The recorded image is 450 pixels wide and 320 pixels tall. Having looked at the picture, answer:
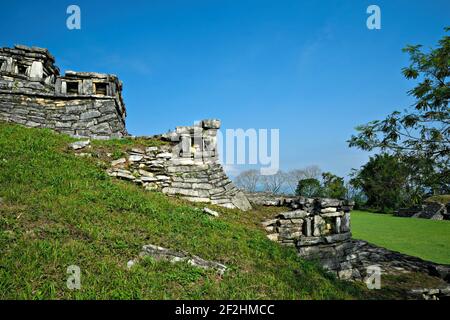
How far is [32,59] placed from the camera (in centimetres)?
1516

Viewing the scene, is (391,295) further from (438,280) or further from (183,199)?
(183,199)

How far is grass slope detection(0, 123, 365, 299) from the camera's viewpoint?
3.72 m

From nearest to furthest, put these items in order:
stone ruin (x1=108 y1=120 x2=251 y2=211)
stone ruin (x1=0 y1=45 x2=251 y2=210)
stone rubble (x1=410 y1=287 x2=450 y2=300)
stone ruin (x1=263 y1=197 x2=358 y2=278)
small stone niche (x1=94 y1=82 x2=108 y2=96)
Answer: stone rubble (x1=410 y1=287 x2=450 y2=300), stone ruin (x1=263 y1=197 x2=358 y2=278), stone ruin (x1=108 y1=120 x2=251 y2=211), stone ruin (x1=0 y1=45 x2=251 y2=210), small stone niche (x1=94 y1=82 x2=108 y2=96)

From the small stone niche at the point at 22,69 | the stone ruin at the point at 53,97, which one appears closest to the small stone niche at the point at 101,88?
the stone ruin at the point at 53,97

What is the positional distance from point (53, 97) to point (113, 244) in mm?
12671

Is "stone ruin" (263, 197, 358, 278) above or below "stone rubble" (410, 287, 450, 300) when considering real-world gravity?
above

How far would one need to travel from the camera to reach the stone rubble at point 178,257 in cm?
467

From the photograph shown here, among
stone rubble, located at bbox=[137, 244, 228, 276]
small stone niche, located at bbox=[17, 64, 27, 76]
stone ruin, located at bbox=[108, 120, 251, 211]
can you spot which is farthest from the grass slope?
small stone niche, located at bbox=[17, 64, 27, 76]

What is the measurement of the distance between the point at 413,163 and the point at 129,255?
7960 mm

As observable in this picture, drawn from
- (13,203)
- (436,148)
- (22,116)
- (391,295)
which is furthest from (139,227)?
(22,116)

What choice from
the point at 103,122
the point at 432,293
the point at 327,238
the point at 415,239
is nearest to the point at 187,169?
the point at 327,238

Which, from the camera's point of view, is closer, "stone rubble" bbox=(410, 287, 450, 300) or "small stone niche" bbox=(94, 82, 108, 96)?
"stone rubble" bbox=(410, 287, 450, 300)

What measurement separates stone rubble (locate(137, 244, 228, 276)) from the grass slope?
0.16 metres

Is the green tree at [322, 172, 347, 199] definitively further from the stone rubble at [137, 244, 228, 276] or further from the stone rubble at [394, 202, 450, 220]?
the stone rubble at [137, 244, 228, 276]
